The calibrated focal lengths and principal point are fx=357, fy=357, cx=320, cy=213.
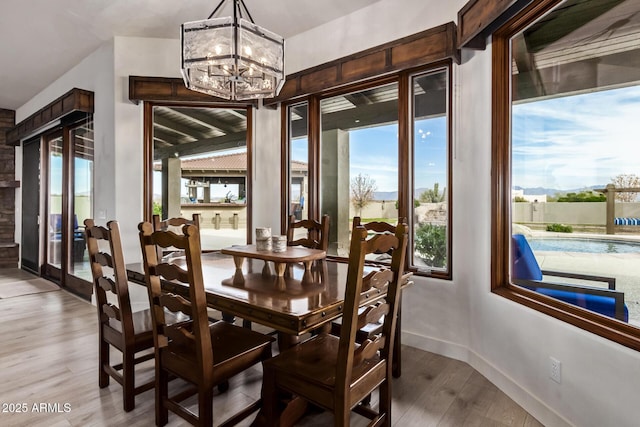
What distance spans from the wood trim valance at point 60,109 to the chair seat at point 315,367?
13.7ft

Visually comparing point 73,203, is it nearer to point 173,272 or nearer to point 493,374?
point 173,272

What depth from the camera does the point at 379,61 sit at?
3.13 meters

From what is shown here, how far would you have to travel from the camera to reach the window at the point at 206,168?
13.9 feet

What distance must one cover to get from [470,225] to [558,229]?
566 millimetres

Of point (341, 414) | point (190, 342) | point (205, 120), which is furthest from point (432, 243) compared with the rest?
point (205, 120)

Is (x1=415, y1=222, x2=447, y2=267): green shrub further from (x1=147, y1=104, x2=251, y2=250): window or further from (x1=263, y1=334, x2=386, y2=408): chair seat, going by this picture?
(x1=147, y1=104, x2=251, y2=250): window

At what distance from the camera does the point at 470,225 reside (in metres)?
2.75

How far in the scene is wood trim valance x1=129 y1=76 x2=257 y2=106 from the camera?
3861 mm

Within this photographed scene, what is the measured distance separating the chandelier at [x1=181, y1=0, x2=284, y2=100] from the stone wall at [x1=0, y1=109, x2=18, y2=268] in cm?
648

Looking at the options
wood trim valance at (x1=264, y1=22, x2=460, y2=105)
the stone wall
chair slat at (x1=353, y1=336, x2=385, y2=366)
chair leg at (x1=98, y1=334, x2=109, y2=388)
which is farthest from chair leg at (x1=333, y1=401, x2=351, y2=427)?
the stone wall

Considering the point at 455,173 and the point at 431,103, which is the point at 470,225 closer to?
the point at 455,173

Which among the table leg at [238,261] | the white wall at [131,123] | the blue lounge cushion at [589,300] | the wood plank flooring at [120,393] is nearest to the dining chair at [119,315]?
the wood plank flooring at [120,393]

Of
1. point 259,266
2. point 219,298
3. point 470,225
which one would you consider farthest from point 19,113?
point 470,225

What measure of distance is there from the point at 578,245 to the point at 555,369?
0.96m
